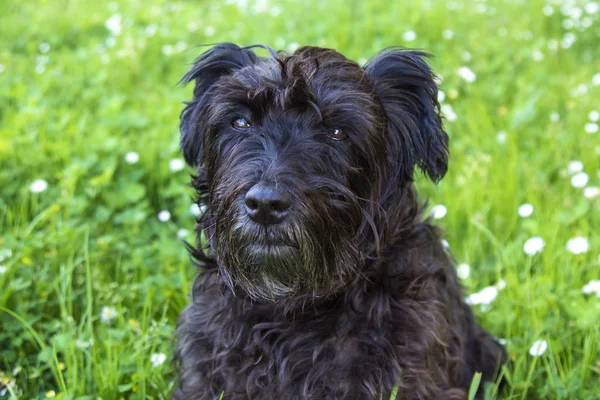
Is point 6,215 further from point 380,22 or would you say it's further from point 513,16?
point 513,16

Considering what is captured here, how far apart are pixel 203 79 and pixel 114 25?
473 centimetres

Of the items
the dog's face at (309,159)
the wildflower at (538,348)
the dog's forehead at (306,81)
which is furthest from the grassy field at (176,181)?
the dog's forehead at (306,81)

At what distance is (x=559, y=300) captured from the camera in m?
3.37

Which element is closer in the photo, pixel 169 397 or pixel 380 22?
pixel 169 397

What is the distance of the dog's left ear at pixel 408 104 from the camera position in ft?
8.23

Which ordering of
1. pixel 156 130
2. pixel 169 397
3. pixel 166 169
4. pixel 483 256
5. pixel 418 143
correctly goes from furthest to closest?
pixel 156 130 → pixel 166 169 → pixel 483 256 → pixel 169 397 → pixel 418 143

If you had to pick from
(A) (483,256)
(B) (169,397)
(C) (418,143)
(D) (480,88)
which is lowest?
(B) (169,397)

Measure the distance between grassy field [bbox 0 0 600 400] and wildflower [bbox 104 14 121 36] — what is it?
0.03 m

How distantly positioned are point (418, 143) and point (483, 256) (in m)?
1.62

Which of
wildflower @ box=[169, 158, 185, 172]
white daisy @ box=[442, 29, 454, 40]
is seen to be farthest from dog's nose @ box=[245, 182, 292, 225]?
white daisy @ box=[442, 29, 454, 40]

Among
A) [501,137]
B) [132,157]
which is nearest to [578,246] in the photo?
[501,137]

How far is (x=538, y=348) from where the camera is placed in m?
2.98

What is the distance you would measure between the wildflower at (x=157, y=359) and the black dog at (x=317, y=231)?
1.11 feet

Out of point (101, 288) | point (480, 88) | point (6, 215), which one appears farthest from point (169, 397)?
point (480, 88)
